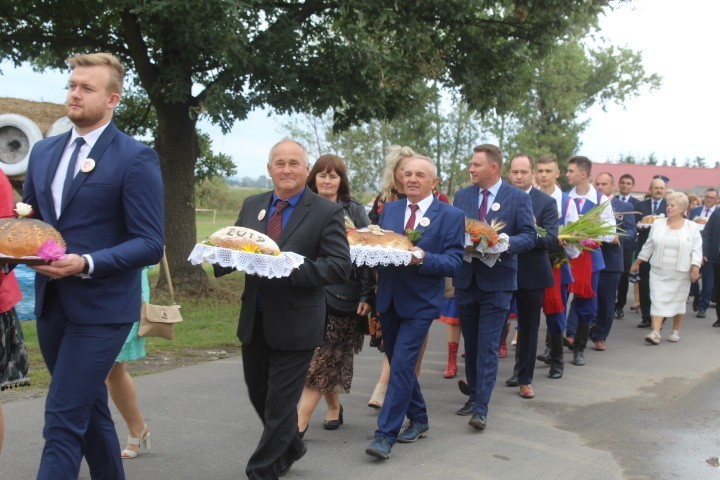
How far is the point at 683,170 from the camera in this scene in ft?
242

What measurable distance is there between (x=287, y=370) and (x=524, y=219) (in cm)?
318

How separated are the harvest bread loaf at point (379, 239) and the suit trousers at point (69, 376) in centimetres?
225

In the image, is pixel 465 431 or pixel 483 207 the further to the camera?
pixel 483 207

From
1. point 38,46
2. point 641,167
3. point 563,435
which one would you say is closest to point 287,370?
point 563,435

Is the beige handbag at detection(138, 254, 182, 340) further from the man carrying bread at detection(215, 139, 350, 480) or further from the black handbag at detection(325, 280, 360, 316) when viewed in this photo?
the black handbag at detection(325, 280, 360, 316)

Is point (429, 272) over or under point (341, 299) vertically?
over

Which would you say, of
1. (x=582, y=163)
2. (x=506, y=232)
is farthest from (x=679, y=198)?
(x=506, y=232)

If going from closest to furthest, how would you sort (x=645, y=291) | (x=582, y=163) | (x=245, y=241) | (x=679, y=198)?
(x=245, y=241)
(x=582, y=163)
(x=679, y=198)
(x=645, y=291)

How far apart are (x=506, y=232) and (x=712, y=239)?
28.1ft

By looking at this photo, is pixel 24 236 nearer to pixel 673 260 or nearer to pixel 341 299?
pixel 341 299

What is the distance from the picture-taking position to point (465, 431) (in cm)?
708

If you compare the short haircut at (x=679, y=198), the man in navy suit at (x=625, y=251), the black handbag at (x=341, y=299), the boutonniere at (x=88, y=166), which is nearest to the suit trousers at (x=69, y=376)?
the boutonniere at (x=88, y=166)

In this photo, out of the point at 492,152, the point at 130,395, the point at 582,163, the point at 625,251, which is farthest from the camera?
the point at 625,251

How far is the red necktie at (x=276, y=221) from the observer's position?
5211 mm
